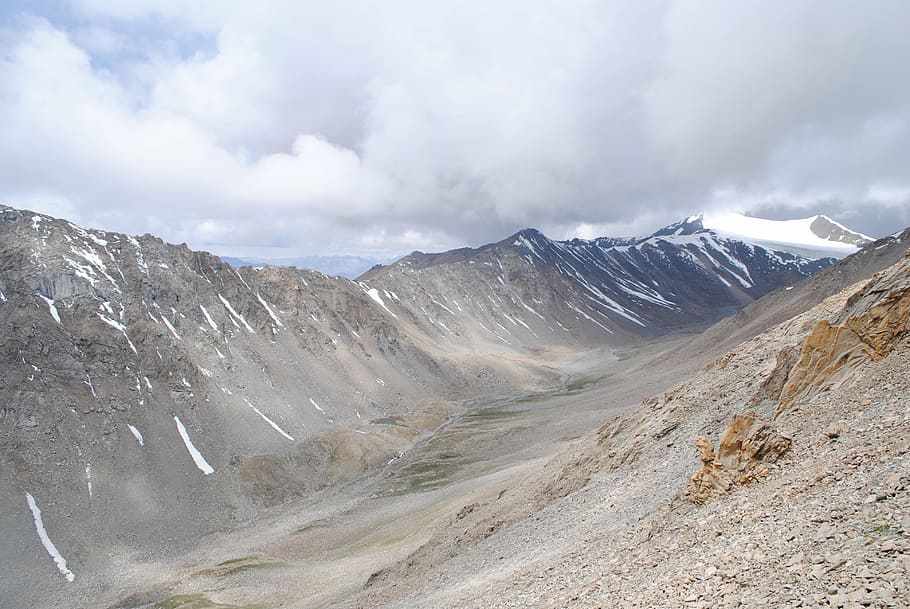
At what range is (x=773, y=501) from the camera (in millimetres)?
16047

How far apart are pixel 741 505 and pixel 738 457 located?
3.00m

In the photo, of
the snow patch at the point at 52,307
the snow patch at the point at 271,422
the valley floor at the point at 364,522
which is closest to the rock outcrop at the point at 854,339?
the valley floor at the point at 364,522

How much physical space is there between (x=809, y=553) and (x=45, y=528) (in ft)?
260

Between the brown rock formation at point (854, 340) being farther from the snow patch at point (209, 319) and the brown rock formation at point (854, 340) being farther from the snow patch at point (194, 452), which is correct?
the snow patch at point (209, 319)

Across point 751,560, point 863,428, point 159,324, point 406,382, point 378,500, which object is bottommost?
point 378,500

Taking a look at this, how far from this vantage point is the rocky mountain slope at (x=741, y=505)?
1216 cm

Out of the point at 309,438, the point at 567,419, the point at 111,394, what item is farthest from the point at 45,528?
the point at 567,419

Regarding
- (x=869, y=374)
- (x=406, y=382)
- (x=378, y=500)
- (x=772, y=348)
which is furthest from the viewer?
(x=406, y=382)

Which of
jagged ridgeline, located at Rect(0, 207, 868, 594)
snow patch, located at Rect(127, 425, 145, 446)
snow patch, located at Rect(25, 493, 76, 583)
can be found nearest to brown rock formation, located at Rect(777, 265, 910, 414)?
jagged ridgeline, located at Rect(0, 207, 868, 594)

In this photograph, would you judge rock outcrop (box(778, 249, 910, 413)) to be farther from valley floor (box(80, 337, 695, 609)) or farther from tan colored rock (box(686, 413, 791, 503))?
valley floor (box(80, 337, 695, 609))

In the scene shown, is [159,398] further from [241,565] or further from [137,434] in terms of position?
[241,565]

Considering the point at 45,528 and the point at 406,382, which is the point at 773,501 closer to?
the point at 45,528

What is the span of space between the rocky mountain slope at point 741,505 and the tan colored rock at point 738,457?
50mm

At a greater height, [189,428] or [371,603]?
[189,428]
